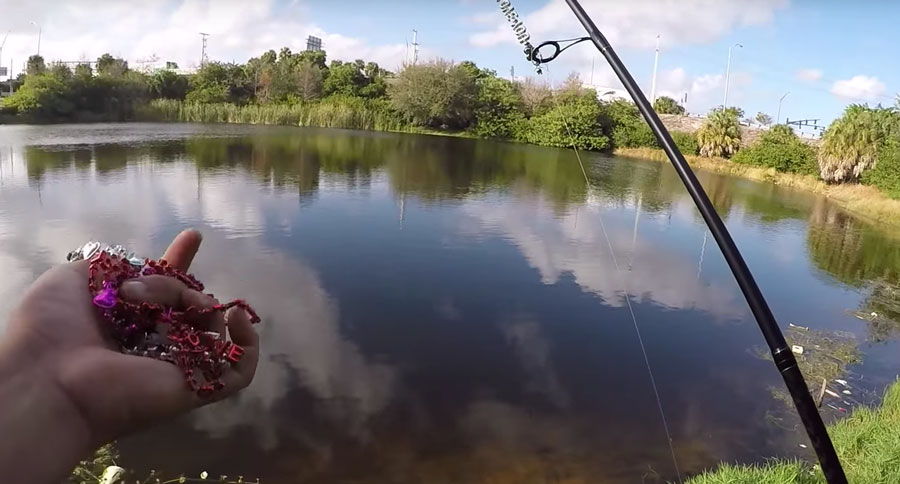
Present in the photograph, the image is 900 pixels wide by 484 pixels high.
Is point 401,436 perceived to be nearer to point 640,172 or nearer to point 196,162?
point 196,162

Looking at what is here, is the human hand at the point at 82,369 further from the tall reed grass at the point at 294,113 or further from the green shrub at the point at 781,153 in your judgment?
the tall reed grass at the point at 294,113

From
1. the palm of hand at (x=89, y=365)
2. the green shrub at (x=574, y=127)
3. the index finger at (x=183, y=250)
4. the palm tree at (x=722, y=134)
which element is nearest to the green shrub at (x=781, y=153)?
the palm tree at (x=722, y=134)

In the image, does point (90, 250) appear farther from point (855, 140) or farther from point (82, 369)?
point (855, 140)

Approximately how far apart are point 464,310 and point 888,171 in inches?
877

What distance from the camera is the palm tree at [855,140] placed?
25.3 metres

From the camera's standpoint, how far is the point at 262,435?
→ 5.62 meters

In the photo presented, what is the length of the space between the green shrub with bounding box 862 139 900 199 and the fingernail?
27212 millimetres

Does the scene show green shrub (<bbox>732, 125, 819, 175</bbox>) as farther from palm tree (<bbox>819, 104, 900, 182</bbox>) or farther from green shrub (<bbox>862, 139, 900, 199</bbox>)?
green shrub (<bbox>862, 139, 900, 199</bbox>)

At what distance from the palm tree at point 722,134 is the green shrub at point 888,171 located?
1080 centimetres

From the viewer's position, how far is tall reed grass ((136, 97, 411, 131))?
41.7 m

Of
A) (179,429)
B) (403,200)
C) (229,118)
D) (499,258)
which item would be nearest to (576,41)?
(179,429)

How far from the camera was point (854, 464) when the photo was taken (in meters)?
4.57

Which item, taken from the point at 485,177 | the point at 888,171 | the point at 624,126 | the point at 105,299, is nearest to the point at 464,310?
the point at 105,299

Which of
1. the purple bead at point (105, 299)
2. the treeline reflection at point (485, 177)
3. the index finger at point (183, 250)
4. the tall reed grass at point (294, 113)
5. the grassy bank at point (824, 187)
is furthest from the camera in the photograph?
the tall reed grass at point (294, 113)
